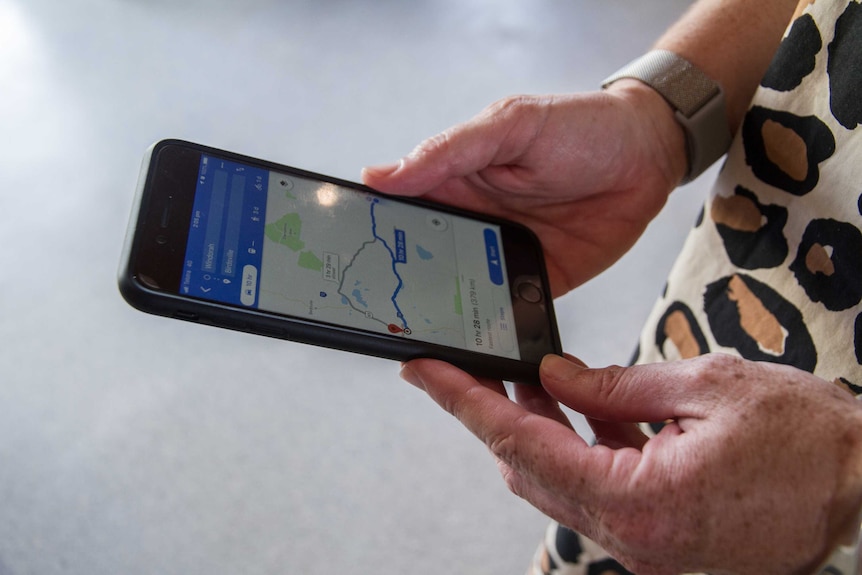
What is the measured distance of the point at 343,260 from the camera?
1.99ft

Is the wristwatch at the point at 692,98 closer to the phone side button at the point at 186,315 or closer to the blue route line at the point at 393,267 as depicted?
the blue route line at the point at 393,267

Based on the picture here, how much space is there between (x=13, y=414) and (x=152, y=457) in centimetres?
22

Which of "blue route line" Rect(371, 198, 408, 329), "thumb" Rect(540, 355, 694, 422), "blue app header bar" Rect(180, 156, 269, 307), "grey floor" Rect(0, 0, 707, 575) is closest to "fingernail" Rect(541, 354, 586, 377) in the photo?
"thumb" Rect(540, 355, 694, 422)

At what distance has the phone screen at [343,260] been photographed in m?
0.56

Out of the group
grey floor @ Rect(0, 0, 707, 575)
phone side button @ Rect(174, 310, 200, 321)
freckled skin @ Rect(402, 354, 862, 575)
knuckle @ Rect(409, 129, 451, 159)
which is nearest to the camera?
freckled skin @ Rect(402, 354, 862, 575)

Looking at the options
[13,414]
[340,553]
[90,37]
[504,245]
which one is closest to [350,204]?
[504,245]

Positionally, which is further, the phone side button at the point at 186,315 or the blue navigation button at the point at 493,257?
the blue navigation button at the point at 493,257

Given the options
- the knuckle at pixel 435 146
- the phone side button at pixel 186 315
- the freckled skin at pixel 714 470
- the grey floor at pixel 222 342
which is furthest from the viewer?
the grey floor at pixel 222 342

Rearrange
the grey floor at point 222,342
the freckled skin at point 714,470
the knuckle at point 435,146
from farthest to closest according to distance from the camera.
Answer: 1. the grey floor at point 222,342
2. the knuckle at point 435,146
3. the freckled skin at point 714,470

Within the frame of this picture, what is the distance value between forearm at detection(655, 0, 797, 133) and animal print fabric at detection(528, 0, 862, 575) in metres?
0.09

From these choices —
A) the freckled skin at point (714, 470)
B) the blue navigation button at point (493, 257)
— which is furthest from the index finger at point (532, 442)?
the blue navigation button at point (493, 257)

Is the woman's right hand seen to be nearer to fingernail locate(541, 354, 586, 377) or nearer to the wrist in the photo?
the wrist

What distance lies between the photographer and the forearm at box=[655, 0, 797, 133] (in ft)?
2.20

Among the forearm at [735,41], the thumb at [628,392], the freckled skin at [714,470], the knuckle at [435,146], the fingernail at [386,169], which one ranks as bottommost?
the freckled skin at [714,470]
